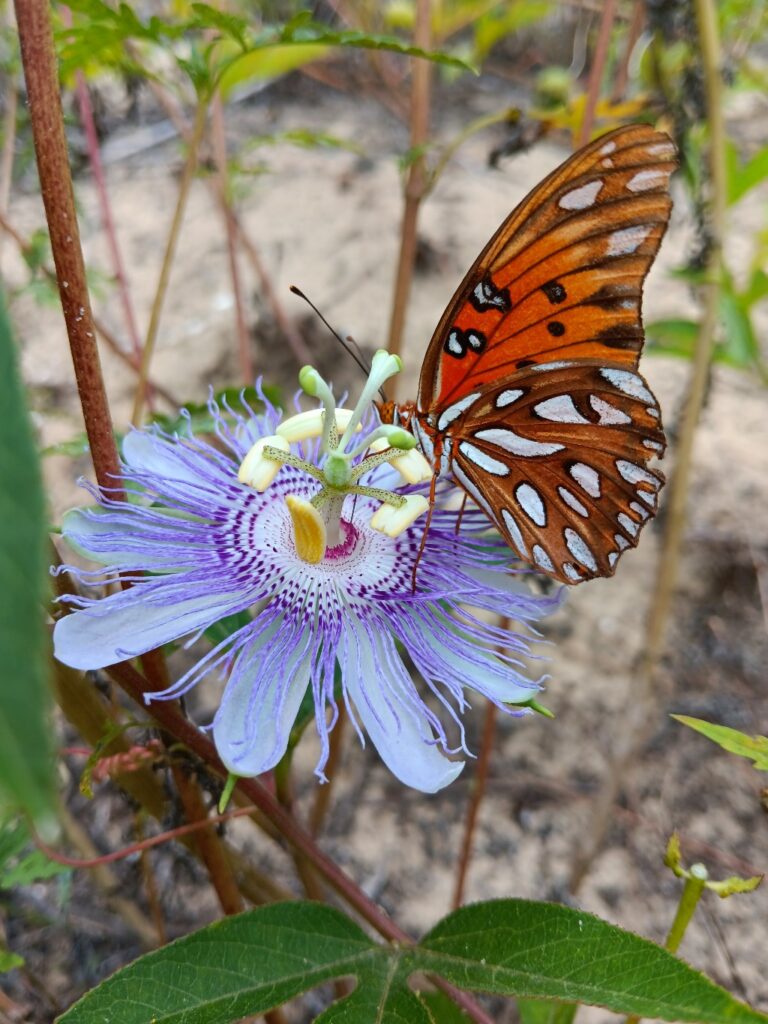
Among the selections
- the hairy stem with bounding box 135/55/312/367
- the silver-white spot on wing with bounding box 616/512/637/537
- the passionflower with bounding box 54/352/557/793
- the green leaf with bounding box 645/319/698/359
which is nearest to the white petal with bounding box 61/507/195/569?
the passionflower with bounding box 54/352/557/793

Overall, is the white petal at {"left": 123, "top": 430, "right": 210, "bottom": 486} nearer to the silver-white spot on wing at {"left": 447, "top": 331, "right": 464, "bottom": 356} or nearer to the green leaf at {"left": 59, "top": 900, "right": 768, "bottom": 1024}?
the silver-white spot on wing at {"left": 447, "top": 331, "right": 464, "bottom": 356}

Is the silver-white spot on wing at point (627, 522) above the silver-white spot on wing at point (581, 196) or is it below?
below

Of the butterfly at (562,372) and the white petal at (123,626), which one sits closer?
the white petal at (123,626)

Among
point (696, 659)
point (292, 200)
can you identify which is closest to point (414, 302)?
point (292, 200)

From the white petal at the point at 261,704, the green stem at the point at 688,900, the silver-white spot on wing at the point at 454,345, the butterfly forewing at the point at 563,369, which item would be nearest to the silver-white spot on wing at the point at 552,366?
the butterfly forewing at the point at 563,369

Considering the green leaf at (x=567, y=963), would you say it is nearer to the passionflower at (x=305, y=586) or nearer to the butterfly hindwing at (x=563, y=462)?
the passionflower at (x=305, y=586)

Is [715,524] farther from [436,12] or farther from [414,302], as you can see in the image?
[436,12]
